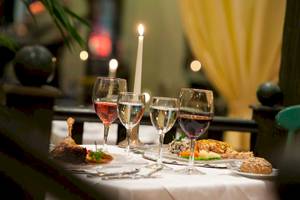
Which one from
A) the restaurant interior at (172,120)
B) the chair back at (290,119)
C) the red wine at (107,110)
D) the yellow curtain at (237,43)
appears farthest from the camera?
the yellow curtain at (237,43)

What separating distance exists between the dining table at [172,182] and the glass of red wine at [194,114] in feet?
0.22

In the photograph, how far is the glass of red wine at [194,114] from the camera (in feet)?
4.23

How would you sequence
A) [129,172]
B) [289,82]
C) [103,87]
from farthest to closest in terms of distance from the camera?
[289,82]
[103,87]
[129,172]

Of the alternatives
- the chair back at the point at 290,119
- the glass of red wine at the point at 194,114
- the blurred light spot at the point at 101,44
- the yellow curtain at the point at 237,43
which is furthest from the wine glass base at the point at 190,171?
the blurred light spot at the point at 101,44

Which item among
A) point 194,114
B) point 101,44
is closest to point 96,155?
point 194,114

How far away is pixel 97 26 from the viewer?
11.0 metres

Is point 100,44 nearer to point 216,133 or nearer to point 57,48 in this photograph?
point 57,48

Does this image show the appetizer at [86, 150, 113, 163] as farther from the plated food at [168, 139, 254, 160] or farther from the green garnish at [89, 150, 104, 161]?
the plated food at [168, 139, 254, 160]

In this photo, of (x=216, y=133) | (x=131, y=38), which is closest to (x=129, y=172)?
(x=216, y=133)

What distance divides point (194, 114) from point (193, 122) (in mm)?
20

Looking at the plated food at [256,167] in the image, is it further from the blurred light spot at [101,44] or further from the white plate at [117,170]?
the blurred light spot at [101,44]

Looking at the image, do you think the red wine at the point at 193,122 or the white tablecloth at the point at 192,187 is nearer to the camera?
the white tablecloth at the point at 192,187

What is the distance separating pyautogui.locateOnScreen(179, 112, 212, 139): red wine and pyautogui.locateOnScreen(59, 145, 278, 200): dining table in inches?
3.7

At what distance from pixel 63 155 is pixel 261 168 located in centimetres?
44
